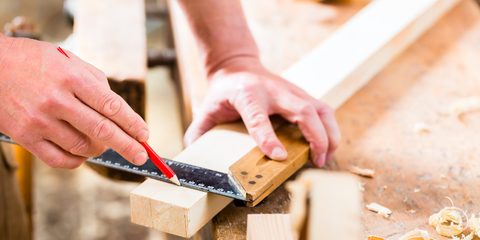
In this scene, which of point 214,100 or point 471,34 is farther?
point 471,34

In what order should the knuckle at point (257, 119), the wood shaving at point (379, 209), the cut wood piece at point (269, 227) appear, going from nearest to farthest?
the cut wood piece at point (269, 227) < the wood shaving at point (379, 209) < the knuckle at point (257, 119)

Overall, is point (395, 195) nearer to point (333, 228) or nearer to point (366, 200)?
point (366, 200)

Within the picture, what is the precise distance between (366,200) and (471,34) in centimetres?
111

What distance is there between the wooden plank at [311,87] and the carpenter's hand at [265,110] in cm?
5

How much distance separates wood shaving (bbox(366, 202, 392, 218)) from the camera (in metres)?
1.35

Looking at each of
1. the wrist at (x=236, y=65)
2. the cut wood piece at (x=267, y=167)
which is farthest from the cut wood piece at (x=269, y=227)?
the wrist at (x=236, y=65)

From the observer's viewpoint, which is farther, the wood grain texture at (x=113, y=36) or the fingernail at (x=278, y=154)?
the wood grain texture at (x=113, y=36)

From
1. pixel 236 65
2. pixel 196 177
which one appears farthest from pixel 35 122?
pixel 236 65

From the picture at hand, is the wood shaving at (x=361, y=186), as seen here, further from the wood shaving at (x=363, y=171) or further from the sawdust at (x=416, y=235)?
the sawdust at (x=416, y=235)

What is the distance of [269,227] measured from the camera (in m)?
1.10

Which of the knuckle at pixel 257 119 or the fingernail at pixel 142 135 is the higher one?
the fingernail at pixel 142 135

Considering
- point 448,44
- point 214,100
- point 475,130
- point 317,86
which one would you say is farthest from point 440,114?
point 214,100

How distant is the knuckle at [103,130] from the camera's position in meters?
1.18

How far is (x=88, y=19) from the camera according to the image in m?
2.12
